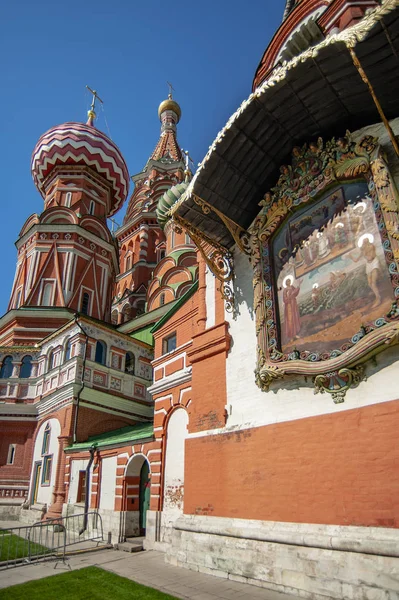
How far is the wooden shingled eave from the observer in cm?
619

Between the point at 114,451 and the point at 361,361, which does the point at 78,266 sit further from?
the point at 361,361

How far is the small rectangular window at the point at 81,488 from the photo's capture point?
1353 cm

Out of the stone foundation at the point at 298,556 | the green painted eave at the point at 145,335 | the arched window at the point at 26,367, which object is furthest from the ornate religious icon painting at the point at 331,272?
the arched window at the point at 26,367

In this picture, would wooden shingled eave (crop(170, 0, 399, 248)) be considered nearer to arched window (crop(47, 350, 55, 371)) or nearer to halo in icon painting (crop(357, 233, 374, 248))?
halo in icon painting (crop(357, 233, 374, 248))

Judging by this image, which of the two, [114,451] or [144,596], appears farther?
[114,451]

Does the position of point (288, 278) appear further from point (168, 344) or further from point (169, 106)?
point (169, 106)

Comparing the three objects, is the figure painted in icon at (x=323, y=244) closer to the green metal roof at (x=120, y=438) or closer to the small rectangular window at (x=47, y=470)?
the green metal roof at (x=120, y=438)

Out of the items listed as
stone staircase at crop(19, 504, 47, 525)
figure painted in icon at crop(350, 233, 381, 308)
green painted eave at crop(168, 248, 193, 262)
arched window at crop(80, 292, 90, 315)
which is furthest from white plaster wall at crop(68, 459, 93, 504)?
green painted eave at crop(168, 248, 193, 262)

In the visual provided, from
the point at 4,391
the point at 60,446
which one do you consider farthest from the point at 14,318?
the point at 60,446

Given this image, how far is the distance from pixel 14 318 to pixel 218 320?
15129 mm

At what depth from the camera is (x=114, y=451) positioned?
12.6 meters

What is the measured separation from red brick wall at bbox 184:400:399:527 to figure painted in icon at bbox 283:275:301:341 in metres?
1.46

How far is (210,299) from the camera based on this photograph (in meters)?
9.76

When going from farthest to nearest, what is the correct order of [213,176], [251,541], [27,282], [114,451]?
1. [27,282]
2. [114,451]
3. [213,176]
4. [251,541]
